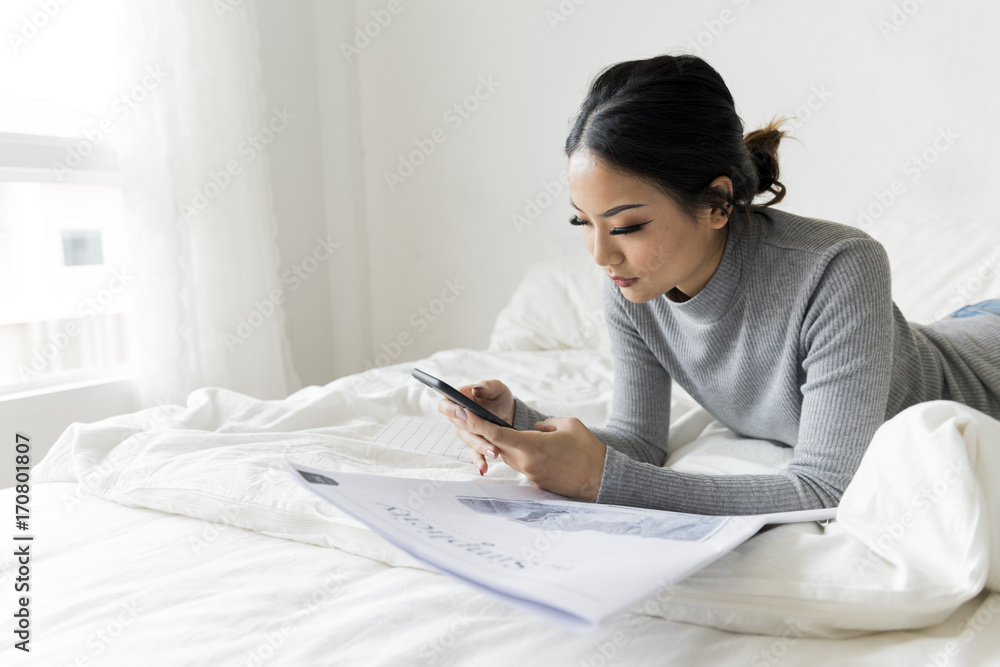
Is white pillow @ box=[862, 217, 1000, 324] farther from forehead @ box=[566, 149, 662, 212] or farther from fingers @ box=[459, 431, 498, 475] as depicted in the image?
fingers @ box=[459, 431, 498, 475]

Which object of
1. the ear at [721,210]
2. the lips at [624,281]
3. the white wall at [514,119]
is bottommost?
the lips at [624,281]

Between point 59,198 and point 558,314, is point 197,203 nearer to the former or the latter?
point 59,198

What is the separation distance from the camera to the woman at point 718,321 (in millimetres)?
721

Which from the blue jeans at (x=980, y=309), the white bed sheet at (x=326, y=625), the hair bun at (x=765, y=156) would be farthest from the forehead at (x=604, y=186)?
the blue jeans at (x=980, y=309)

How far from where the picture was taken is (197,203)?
6.37ft

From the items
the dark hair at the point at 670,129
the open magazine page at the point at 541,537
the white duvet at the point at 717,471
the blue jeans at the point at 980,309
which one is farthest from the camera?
the blue jeans at the point at 980,309

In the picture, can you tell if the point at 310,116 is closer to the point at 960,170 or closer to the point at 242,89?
the point at 242,89

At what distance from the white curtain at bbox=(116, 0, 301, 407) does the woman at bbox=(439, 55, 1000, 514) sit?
51.8 inches

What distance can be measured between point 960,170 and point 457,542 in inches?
69.1

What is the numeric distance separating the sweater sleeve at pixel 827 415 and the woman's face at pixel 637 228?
0.47ft

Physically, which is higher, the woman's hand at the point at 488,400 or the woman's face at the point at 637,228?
the woman's face at the point at 637,228

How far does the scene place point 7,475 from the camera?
163 centimetres

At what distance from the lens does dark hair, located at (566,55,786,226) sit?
80 centimetres

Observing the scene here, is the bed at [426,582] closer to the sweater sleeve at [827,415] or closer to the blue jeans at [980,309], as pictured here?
the sweater sleeve at [827,415]
